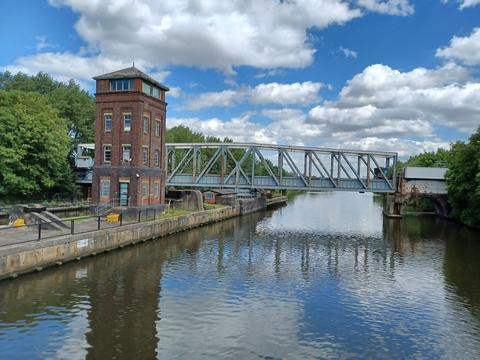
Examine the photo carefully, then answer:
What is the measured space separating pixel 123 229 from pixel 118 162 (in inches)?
476

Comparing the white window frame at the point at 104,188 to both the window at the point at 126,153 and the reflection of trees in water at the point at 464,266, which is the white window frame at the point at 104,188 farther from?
the reflection of trees in water at the point at 464,266

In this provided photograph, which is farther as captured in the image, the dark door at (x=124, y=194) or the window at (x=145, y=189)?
the window at (x=145, y=189)

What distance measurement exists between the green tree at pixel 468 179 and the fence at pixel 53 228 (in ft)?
132

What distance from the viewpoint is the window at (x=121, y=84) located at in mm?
43062

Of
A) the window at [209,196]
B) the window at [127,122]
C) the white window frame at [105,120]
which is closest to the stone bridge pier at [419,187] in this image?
the window at [209,196]

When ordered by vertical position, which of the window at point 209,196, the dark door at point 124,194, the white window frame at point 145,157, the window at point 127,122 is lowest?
the window at point 209,196

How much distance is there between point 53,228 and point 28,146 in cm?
2481

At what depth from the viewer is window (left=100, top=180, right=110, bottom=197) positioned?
44125mm

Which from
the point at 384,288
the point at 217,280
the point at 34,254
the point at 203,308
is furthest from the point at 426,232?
the point at 34,254

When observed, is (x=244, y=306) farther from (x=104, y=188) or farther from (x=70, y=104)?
(x=70, y=104)

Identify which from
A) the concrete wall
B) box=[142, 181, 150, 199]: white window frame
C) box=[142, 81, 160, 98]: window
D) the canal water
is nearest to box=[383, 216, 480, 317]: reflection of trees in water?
the canal water

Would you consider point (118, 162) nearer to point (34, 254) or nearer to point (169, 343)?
point (34, 254)

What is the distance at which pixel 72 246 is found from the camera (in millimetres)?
27344

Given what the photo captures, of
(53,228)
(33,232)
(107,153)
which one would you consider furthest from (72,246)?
(107,153)
